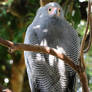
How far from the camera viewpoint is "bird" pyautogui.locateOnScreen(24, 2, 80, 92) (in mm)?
2541

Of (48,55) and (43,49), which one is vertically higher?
(43,49)

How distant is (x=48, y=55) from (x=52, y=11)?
422 millimetres

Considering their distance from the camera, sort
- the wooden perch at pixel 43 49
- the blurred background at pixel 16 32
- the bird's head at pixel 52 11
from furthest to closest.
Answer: the blurred background at pixel 16 32, the bird's head at pixel 52 11, the wooden perch at pixel 43 49

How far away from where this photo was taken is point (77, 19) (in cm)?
302

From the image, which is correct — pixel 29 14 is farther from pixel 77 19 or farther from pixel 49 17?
pixel 49 17

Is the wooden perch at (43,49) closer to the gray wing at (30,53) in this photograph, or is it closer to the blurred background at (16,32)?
the gray wing at (30,53)

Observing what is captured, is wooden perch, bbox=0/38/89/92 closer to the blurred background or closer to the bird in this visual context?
the bird

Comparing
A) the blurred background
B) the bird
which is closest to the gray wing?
the bird

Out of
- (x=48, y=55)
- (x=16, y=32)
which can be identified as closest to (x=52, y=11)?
(x=48, y=55)

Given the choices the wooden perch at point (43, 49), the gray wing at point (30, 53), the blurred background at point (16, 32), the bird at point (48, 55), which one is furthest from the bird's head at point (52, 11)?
the wooden perch at point (43, 49)

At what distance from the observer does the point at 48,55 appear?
2533 mm

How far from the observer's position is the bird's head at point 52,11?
8.32 ft

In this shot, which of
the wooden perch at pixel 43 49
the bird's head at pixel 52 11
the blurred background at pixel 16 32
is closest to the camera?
the wooden perch at pixel 43 49

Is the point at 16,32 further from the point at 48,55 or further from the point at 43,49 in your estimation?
the point at 43,49
